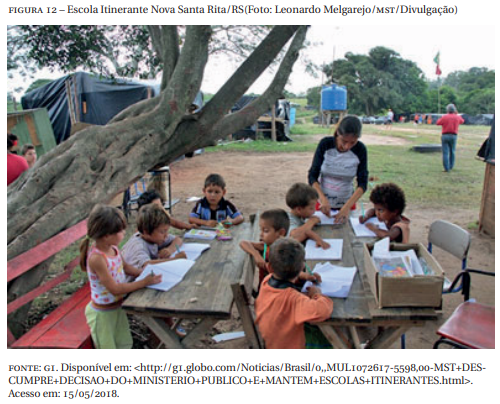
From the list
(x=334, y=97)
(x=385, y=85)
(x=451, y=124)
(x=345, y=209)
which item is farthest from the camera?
(x=385, y=85)

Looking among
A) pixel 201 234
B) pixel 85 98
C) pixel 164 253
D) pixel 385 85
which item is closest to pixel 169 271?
pixel 164 253

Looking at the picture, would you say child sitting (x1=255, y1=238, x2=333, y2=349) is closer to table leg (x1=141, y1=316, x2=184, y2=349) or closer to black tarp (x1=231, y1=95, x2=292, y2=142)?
table leg (x1=141, y1=316, x2=184, y2=349)

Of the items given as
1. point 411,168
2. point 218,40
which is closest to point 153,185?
point 218,40

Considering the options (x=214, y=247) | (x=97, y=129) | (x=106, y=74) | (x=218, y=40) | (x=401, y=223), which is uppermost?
(x=218, y=40)

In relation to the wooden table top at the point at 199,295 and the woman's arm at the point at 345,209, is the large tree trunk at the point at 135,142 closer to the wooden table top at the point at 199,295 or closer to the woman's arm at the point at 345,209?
the wooden table top at the point at 199,295

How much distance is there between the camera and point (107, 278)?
222cm

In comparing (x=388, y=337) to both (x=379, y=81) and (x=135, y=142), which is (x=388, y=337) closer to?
(x=135, y=142)

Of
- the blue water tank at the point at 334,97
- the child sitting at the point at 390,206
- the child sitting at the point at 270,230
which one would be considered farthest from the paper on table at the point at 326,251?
the blue water tank at the point at 334,97

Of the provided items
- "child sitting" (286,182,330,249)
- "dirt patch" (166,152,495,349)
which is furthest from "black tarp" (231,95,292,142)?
"child sitting" (286,182,330,249)

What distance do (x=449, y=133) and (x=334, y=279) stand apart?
9.88 meters

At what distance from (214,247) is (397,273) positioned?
4.53ft

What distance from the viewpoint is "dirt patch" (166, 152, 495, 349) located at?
12.0ft
